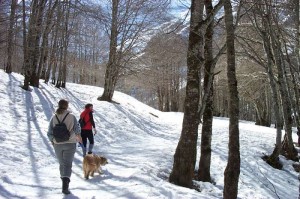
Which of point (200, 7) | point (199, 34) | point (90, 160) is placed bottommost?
point (90, 160)

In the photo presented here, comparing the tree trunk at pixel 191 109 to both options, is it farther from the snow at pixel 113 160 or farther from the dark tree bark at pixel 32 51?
the dark tree bark at pixel 32 51

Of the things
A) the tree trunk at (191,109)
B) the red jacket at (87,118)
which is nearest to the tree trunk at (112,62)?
the red jacket at (87,118)

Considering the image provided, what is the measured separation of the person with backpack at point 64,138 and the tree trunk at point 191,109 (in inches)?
100

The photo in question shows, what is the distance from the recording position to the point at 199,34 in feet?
25.1

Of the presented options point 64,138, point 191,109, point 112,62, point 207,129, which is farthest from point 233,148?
point 112,62

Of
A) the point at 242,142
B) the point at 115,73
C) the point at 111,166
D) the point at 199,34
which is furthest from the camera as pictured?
the point at 115,73

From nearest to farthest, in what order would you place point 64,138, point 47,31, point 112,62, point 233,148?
point 64,138 < point 233,148 < point 47,31 < point 112,62

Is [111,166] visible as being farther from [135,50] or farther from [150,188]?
[135,50]

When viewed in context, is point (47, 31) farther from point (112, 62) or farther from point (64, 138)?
point (64, 138)

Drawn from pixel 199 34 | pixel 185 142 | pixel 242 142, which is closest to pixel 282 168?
pixel 242 142

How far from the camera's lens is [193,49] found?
779 cm

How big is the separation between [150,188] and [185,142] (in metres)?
1.44

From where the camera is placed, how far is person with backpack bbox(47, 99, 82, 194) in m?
6.38

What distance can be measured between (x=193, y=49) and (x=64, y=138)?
342 cm
